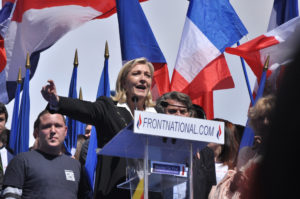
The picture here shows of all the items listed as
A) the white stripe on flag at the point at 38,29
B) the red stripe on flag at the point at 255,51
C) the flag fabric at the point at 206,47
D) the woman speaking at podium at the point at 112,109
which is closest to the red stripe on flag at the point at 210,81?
the flag fabric at the point at 206,47

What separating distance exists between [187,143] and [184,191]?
0.26 meters

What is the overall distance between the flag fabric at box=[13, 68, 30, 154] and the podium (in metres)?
3.97

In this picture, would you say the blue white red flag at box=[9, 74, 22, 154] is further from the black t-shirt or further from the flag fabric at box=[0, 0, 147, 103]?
the black t-shirt

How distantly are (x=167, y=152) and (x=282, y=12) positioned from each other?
591 centimetres

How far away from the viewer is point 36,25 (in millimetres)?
9031

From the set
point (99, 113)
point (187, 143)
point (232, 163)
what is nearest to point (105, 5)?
point (232, 163)

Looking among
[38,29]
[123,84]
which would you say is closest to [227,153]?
[123,84]

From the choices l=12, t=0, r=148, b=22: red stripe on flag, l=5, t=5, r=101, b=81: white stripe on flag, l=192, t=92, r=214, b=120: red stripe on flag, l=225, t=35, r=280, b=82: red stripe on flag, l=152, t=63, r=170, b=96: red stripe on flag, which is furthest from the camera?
l=12, t=0, r=148, b=22: red stripe on flag

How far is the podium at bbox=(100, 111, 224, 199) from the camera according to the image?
292 cm

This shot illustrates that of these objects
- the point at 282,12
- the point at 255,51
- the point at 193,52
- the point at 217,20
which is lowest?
the point at 255,51

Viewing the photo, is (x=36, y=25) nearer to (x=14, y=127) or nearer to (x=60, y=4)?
(x=60, y=4)

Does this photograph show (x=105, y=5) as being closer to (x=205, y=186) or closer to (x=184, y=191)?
(x=205, y=186)

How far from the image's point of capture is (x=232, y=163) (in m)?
5.01

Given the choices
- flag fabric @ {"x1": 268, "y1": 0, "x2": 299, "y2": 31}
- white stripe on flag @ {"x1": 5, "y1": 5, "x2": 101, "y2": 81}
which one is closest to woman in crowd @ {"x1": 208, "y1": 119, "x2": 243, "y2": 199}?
flag fabric @ {"x1": 268, "y1": 0, "x2": 299, "y2": 31}
